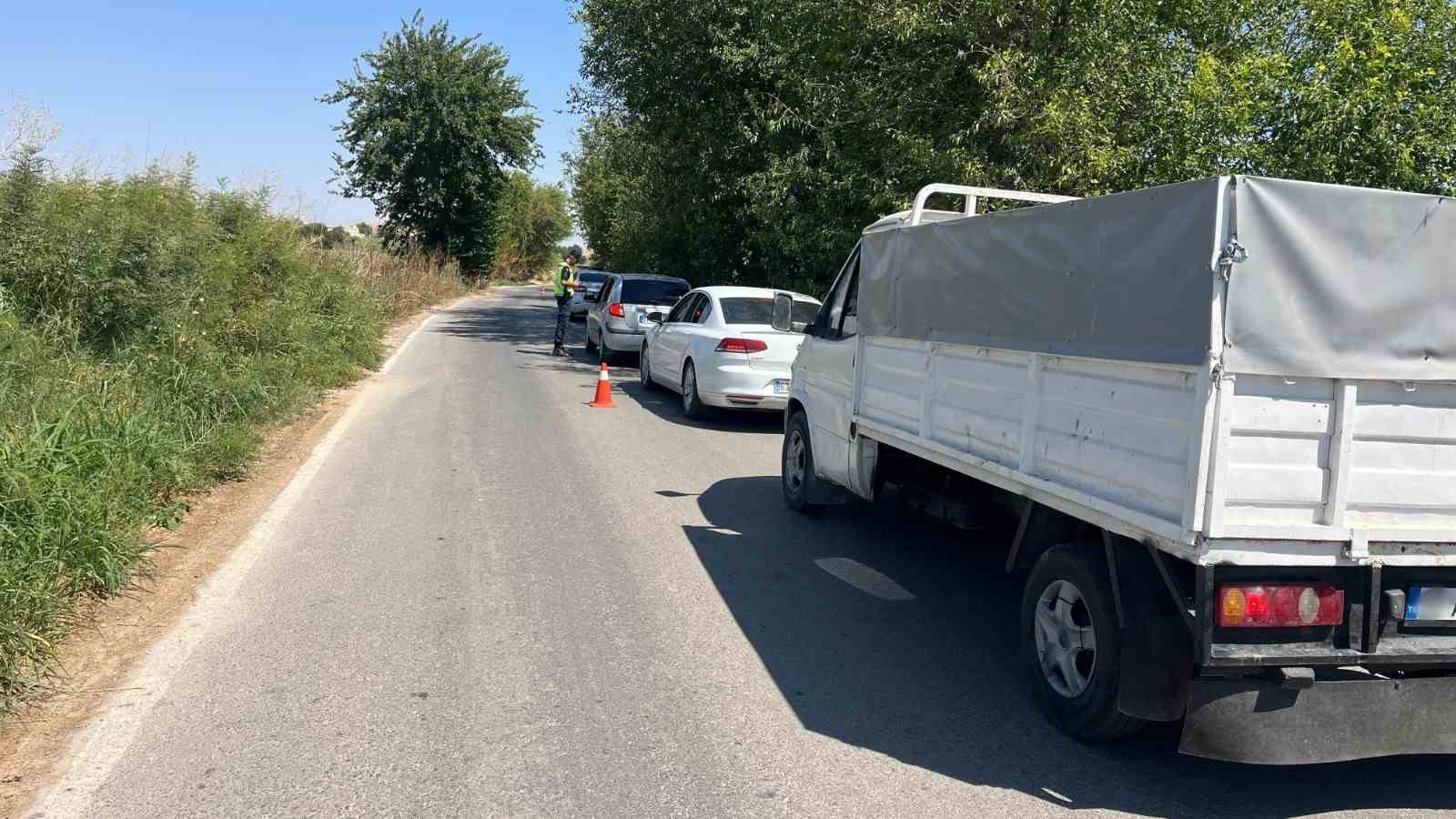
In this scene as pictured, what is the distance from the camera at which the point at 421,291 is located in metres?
36.1

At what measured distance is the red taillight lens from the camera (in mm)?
12648

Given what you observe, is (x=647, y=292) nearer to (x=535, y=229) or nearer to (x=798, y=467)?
(x=798, y=467)

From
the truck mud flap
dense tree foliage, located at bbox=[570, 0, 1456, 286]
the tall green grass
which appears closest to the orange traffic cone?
the tall green grass

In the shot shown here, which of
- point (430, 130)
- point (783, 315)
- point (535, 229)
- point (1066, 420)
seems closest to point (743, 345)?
point (783, 315)

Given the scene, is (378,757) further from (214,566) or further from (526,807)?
(214,566)

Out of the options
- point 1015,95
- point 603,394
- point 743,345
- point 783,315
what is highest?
point 1015,95

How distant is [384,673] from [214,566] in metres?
2.33

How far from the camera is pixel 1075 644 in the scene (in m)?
4.65

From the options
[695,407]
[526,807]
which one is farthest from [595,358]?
[526,807]

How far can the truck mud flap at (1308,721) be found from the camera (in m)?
3.88

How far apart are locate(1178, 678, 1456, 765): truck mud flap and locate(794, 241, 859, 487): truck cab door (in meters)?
3.56

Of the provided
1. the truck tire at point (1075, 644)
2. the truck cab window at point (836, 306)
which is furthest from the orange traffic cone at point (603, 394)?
the truck tire at point (1075, 644)

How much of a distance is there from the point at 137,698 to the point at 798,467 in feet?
16.0

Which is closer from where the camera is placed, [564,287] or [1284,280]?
[1284,280]
